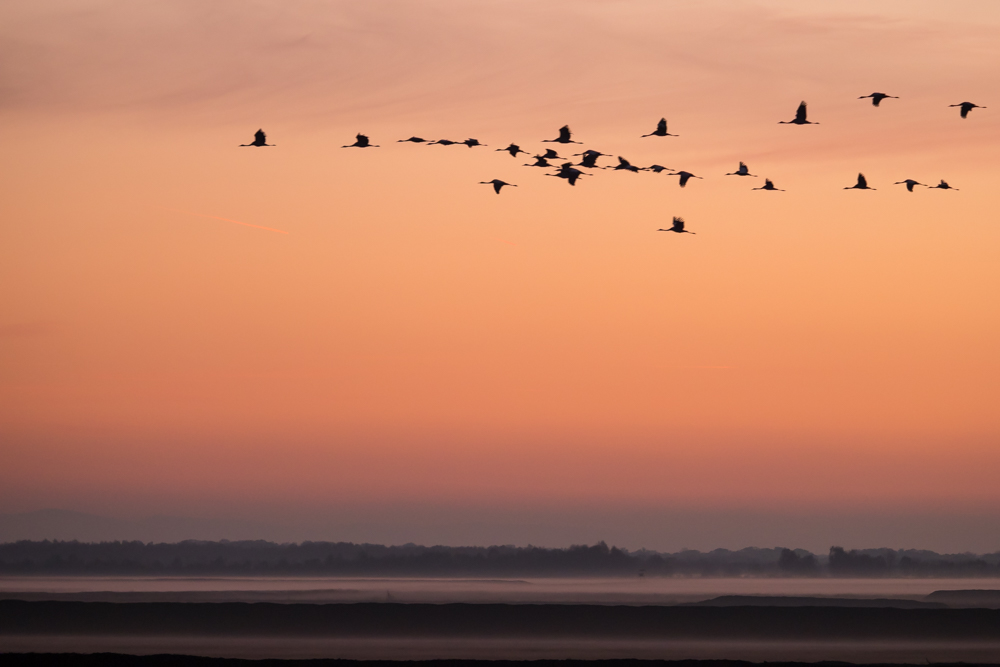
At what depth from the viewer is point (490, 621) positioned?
260 feet

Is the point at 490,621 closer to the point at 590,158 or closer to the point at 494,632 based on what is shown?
the point at 494,632

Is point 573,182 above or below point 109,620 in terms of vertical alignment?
above

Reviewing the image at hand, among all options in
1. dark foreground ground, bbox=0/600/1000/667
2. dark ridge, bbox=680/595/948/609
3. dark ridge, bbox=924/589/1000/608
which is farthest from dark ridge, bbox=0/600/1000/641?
dark ridge, bbox=924/589/1000/608

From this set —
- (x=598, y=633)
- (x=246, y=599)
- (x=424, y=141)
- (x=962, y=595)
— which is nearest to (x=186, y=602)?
(x=246, y=599)

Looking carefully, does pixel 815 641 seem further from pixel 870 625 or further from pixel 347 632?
pixel 347 632

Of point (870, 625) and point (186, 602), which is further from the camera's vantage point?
point (186, 602)

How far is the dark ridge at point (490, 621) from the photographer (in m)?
72.1

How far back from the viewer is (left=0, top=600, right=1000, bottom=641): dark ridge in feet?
237

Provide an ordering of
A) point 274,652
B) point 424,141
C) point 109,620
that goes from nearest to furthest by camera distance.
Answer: point 424,141 < point 274,652 < point 109,620

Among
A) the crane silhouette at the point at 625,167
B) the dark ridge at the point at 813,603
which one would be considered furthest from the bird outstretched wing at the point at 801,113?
the dark ridge at the point at 813,603

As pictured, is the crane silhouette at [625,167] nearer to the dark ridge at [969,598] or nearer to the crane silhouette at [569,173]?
the crane silhouette at [569,173]

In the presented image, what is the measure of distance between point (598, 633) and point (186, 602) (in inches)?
1255

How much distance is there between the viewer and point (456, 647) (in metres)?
62.4

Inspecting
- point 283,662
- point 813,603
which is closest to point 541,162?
point 283,662
